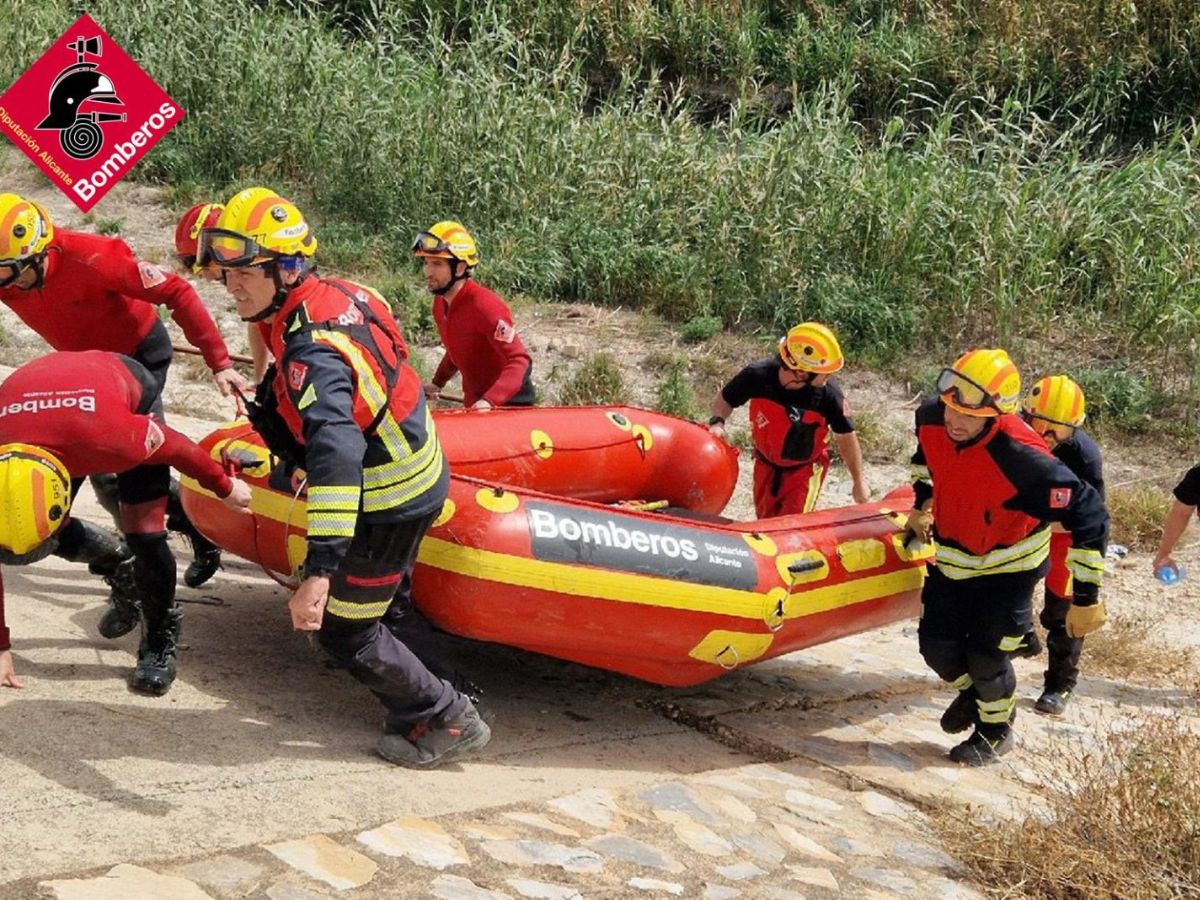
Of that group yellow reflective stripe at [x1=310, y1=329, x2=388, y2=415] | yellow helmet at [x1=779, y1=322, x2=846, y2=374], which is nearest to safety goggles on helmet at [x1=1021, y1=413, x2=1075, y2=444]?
yellow helmet at [x1=779, y1=322, x2=846, y2=374]

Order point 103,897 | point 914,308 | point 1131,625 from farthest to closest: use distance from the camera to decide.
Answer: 1. point 914,308
2. point 1131,625
3. point 103,897

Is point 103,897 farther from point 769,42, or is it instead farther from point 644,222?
point 769,42

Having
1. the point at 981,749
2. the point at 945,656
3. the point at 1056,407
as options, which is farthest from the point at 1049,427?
the point at 981,749

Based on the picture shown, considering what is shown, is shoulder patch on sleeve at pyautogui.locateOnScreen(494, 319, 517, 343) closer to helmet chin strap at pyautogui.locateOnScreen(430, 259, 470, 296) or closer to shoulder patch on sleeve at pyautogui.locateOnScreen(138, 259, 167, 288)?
helmet chin strap at pyautogui.locateOnScreen(430, 259, 470, 296)

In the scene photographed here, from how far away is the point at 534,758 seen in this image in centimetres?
514

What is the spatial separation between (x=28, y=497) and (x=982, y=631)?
331 cm

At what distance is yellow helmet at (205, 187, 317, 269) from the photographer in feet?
14.5

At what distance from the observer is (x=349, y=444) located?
13.9ft

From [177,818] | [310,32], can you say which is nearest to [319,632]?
[177,818]

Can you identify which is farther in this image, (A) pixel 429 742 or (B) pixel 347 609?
(A) pixel 429 742

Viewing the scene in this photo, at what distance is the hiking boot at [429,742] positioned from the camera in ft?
15.9

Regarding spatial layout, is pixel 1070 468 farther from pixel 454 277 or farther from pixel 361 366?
pixel 361 366

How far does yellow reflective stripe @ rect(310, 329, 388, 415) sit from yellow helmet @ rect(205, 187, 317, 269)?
0.29 metres

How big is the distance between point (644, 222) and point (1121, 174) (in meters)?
3.62
